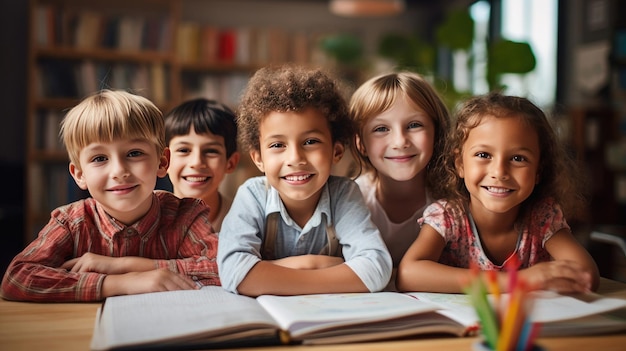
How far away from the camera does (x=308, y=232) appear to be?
1296 millimetres

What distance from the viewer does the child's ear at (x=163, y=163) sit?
121cm

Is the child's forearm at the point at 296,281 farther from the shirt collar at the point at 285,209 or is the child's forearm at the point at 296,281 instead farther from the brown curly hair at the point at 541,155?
the brown curly hair at the point at 541,155

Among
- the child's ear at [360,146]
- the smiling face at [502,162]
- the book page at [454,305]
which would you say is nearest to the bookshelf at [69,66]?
the child's ear at [360,146]

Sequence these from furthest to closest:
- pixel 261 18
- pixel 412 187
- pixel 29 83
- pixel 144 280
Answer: pixel 261 18 → pixel 29 83 → pixel 412 187 → pixel 144 280

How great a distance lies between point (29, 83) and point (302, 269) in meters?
4.23

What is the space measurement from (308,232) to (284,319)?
39 centimetres

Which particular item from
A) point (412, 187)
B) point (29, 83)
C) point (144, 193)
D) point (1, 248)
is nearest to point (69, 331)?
point (144, 193)

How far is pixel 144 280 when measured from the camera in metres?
1.14

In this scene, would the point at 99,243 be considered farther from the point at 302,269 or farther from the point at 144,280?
the point at 302,269

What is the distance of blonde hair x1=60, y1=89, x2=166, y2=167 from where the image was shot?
44.8 inches

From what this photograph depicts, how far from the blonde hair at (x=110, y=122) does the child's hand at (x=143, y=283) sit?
0.78 ft

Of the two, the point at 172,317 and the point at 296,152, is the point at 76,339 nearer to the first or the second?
the point at 172,317

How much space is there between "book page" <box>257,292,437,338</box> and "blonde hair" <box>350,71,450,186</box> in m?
0.46

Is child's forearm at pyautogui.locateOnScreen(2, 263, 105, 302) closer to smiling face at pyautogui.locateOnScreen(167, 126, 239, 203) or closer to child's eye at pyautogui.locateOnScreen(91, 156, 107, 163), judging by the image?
child's eye at pyautogui.locateOnScreen(91, 156, 107, 163)
